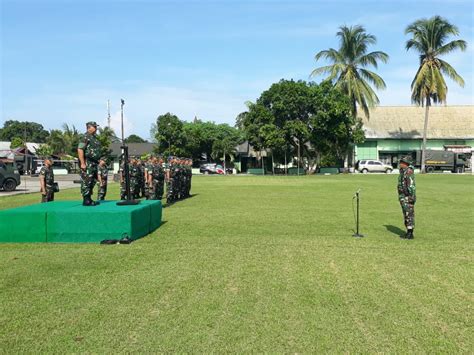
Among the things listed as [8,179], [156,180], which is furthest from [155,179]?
[8,179]

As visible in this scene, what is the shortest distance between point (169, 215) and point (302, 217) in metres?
3.69

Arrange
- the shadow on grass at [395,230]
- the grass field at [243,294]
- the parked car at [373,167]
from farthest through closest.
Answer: the parked car at [373,167], the shadow on grass at [395,230], the grass field at [243,294]

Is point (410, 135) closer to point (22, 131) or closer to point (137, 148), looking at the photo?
point (137, 148)

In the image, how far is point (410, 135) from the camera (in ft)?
195

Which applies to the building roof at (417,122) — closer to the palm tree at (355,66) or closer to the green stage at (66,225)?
the palm tree at (355,66)

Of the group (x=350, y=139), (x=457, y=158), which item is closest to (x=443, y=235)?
(x=350, y=139)

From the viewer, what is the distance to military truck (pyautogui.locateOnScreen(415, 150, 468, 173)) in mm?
51969

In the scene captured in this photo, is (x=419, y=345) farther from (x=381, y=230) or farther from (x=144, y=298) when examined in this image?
(x=381, y=230)

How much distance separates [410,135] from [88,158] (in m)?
56.6

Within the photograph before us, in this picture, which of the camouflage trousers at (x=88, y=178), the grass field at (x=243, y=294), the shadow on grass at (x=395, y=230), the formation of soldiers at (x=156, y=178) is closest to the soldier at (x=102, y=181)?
the formation of soldiers at (x=156, y=178)

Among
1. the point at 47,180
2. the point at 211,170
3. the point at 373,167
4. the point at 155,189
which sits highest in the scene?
the point at 47,180

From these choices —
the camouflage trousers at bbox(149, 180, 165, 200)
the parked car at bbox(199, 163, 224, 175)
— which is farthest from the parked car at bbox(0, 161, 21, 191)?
the parked car at bbox(199, 163, 224, 175)

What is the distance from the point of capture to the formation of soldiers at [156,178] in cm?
1562

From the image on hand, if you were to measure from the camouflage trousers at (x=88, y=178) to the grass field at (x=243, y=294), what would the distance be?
57.4 inches
